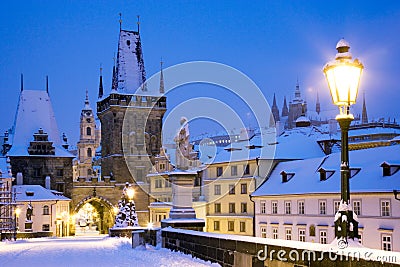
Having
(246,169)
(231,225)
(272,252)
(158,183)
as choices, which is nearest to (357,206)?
(246,169)

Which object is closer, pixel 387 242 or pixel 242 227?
pixel 387 242

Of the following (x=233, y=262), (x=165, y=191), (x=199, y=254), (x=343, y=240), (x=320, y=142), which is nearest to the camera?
(x=343, y=240)

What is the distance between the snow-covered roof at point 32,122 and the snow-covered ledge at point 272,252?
5454 centimetres

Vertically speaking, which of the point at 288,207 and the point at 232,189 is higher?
the point at 232,189

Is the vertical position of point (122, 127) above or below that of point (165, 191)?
above

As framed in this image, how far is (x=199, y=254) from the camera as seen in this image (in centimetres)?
1250

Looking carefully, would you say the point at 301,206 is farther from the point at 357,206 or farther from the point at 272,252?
the point at 272,252

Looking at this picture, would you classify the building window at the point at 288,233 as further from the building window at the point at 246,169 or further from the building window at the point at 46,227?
the building window at the point at 46,227

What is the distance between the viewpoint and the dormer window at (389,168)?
117ft

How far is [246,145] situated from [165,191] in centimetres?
1253

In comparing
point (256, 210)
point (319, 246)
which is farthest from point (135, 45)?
point (319, 246)

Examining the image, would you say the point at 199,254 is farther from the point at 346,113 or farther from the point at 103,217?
the point at 103,217

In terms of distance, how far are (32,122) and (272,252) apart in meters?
62.1

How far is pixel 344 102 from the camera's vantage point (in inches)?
282
